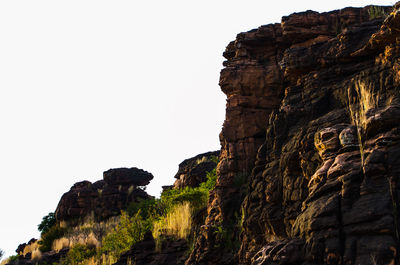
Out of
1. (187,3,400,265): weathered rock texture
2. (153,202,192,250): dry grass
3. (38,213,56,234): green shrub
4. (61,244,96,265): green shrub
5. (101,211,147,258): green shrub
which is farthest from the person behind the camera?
(38,213,56,234): green shrub

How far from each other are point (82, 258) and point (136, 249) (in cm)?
669

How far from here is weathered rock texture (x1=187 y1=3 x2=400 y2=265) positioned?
705cm

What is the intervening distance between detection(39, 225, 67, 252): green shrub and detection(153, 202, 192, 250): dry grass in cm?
1498

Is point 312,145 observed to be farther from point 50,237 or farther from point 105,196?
point 105,196

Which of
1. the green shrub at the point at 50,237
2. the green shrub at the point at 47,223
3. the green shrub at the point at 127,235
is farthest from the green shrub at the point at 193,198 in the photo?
the green shrub at the point at 47,223

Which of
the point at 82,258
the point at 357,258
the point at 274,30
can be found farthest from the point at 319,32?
the point at 82,258

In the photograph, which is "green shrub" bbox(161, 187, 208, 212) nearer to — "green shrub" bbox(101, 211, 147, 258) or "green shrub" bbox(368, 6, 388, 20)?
"green shrub" bbox(101, 211, 147, 258)

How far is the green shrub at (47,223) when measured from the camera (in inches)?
1391

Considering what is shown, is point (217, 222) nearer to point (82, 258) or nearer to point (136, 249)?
point (136, 249)

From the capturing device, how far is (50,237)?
102 ft

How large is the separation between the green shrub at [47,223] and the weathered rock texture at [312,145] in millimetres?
24109

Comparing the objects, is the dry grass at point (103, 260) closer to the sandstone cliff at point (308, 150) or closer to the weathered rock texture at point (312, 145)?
the sandstone cliff at point (308, 150)

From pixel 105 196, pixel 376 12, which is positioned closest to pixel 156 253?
pixel 376 12

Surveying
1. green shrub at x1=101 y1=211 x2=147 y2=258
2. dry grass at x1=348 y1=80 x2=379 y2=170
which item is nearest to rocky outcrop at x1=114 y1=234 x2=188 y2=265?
green shrub at x1=101 y1=211 x2=147 y2=258
